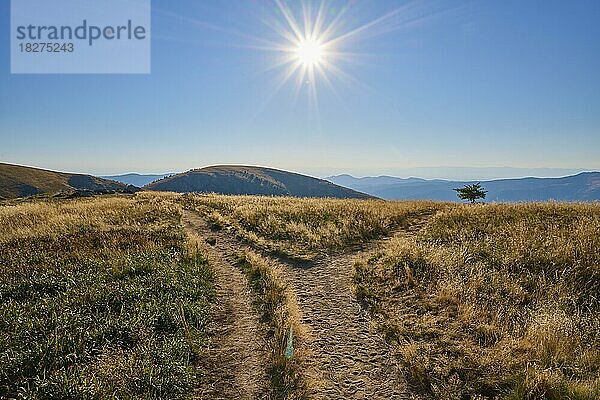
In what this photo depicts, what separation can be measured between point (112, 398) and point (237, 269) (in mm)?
7296

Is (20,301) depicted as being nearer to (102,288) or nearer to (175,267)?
(102,288)

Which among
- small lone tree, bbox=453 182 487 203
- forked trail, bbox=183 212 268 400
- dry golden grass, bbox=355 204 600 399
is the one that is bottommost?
forked trail, bbox=183 212 268 400

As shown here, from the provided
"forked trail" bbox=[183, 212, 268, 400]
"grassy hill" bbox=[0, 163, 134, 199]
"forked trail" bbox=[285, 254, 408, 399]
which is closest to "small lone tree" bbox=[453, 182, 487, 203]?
"forked trail" bbox=[285, 254, 408, 399]

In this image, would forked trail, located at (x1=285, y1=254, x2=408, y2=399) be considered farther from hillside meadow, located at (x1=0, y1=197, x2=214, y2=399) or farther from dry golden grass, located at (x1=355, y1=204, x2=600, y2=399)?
hillside meadow, located at (x1=0, y1=197, x2=214, y2=399)

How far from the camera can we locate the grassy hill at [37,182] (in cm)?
14038

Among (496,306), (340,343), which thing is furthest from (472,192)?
(340,343)

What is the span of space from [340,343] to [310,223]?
1157 centimetres

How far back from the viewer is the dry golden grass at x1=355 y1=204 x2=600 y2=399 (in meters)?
6.24

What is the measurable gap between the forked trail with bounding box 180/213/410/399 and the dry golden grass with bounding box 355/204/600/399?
453 millimetres

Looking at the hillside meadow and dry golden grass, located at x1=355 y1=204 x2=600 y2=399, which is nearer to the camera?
the hillside meadow

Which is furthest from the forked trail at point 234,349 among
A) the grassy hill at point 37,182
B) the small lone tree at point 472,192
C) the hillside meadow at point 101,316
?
the grassy hill at point 37,182

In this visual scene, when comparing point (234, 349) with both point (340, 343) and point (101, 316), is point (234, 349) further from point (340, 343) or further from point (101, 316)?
point (101, 316)

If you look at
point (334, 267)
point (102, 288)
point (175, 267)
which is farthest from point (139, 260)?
point (334, 267)

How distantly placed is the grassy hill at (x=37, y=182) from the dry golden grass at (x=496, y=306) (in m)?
138
